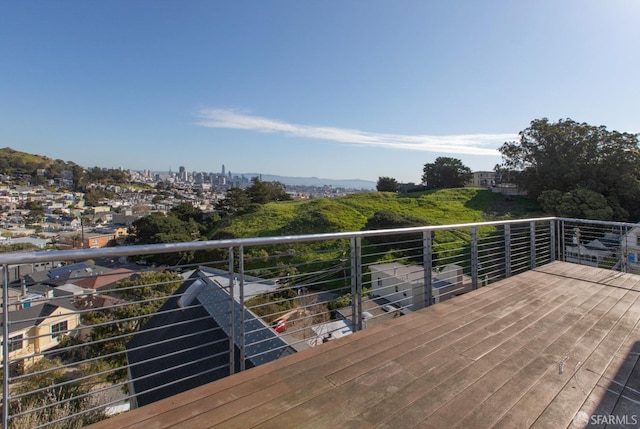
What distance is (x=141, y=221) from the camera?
108 ft

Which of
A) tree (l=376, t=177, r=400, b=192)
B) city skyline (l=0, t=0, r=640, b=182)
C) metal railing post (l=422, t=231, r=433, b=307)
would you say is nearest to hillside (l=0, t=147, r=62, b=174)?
city skyline (l=0, t=0, r=640, b=182)

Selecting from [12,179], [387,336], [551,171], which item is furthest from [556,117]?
[12,179]

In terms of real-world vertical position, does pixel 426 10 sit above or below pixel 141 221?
above

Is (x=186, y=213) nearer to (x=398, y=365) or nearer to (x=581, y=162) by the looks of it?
(x=581, y=162)

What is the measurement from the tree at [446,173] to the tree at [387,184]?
3.96 meters

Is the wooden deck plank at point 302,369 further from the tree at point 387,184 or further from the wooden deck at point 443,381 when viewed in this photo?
the tree at point 387,184

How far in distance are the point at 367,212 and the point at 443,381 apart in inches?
985

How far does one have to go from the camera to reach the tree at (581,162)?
19.8 m

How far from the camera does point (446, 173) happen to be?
133 feet

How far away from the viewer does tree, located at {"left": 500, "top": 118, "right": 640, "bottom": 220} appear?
65.0ft

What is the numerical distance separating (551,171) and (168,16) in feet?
78.0

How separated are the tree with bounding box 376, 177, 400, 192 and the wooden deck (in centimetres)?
4036

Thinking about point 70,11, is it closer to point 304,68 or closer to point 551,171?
point 304,68

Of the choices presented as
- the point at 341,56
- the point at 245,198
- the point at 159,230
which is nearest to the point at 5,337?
the point at 341,56
